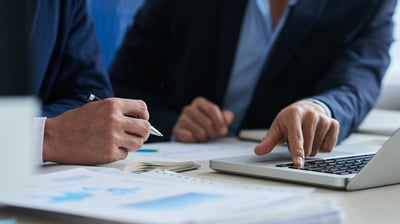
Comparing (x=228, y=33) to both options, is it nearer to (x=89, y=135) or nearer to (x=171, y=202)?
(x=89, y=135)

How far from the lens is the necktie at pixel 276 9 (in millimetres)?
1642

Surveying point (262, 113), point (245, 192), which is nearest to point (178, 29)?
point (262, 113)

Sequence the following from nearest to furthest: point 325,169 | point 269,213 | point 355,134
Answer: point 269,213, point 325,169, point 355,134

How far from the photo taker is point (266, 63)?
63.8 inches

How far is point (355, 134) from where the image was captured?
61.2 inches

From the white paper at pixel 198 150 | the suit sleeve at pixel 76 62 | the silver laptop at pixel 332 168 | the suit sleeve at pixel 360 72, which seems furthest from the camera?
the suit sleeve at pixel 360 72

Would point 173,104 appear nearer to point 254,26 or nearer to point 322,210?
point 254,26

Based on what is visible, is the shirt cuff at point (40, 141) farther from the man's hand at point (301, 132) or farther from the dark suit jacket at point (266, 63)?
the dark suit jacket at point (266, 63)

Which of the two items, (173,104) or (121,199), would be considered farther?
(173,104)

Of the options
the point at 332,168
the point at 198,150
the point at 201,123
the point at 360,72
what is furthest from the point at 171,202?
the point at 360,72

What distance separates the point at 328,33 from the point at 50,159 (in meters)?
0.79

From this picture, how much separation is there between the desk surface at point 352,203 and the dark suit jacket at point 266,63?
21.2 inches

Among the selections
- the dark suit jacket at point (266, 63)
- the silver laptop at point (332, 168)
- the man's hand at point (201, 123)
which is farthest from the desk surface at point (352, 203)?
the dark suit jacket at point (266, 63)

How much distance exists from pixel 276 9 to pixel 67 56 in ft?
1.79
